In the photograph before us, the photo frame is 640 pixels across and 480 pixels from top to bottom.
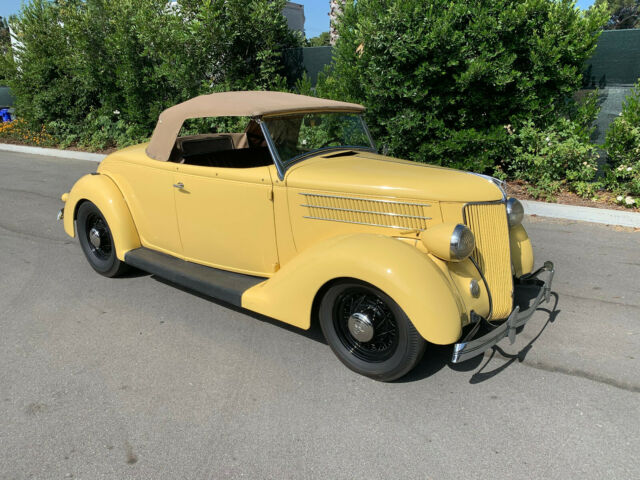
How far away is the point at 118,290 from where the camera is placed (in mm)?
4238

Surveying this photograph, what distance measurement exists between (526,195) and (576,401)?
16.2ft

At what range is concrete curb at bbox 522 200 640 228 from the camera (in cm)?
589

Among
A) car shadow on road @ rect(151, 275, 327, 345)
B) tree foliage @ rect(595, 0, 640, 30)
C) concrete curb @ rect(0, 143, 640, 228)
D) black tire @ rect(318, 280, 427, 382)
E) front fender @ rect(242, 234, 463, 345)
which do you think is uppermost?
tree foliage @ rect(595, 0, 640, 30)

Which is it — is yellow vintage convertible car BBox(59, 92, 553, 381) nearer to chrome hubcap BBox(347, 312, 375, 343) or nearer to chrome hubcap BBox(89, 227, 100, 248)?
chrome hubcap BBox(347, 312, 375, 343)

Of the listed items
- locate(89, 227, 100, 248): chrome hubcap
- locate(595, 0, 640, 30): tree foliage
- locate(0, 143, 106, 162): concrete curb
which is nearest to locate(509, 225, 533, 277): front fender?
locate(89, 227, 100, 248): chrome hubcap

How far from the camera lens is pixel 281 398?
273 cm

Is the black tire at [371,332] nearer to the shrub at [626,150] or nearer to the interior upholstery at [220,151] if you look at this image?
the interior upholstery at [220,151]

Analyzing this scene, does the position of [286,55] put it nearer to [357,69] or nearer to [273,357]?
[357,69]

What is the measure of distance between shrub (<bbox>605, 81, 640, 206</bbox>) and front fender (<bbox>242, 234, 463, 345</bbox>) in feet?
17.2

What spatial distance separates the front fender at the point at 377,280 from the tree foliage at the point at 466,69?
485 centimetres

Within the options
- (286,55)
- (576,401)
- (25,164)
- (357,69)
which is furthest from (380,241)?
(25,164)

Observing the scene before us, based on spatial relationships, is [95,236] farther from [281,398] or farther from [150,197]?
[281,398]

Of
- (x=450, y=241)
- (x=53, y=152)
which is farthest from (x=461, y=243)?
(x=53, y=152)

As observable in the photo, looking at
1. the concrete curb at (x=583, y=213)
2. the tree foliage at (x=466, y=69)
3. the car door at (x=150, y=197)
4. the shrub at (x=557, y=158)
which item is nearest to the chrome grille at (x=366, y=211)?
the car door at (x=150, y=197)
